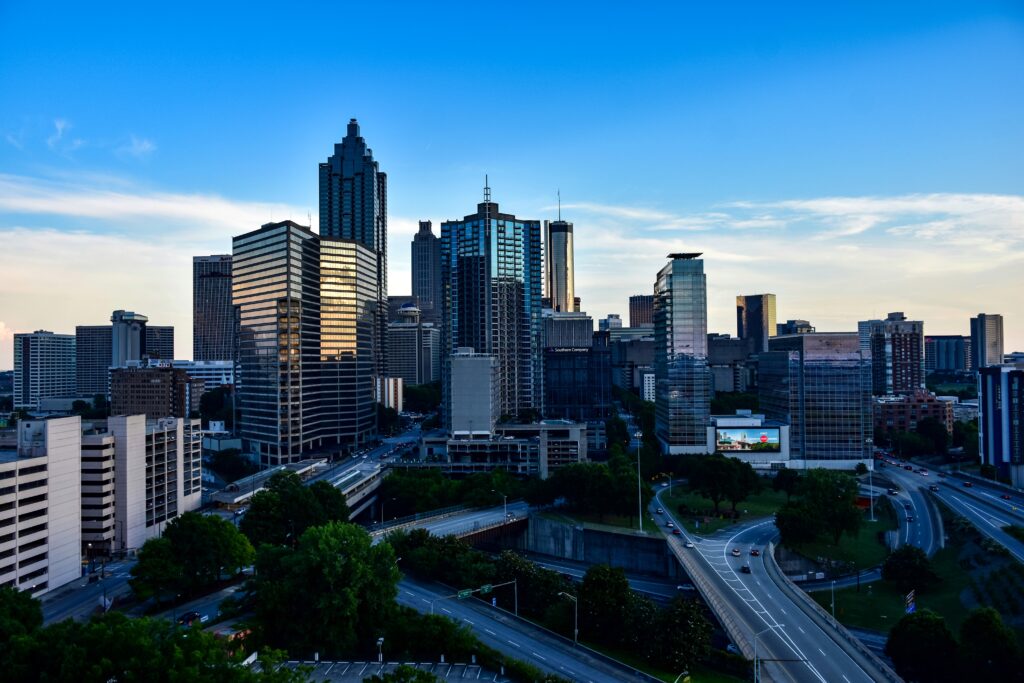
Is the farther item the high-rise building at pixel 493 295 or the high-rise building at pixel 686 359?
the high-rise building at pixel 493 295

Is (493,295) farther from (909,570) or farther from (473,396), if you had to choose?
(909,570)

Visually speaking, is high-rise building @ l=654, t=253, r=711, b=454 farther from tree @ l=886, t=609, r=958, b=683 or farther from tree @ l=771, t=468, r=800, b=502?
tree @ l=886, t=609, r=958, b=683

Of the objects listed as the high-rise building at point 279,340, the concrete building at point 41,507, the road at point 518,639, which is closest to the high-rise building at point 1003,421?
the road at point 518,639

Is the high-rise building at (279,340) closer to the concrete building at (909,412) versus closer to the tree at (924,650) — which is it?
the tree at (924,650)

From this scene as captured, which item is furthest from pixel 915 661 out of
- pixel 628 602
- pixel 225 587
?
pixel 225 587

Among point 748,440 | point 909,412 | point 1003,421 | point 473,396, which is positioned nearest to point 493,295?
point 473,396

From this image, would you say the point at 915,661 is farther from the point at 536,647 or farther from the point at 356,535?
the point at 356,535

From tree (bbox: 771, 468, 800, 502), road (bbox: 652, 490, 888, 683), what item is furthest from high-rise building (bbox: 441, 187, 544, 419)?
road (bbox: 652, 490, 888, 683)
